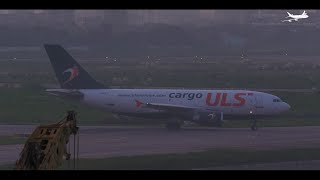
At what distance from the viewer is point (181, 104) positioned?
37.2m

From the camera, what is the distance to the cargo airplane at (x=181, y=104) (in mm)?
36469

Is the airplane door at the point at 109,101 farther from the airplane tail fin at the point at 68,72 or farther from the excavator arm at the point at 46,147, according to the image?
the excavator arm at the point at 46,147

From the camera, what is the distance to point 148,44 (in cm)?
5641

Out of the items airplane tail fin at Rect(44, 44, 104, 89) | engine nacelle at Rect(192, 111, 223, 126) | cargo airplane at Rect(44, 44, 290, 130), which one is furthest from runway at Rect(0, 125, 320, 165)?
airplane tail fin at Rect(44, 44, 104, 89)

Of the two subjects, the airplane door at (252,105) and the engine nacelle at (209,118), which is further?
the airplane door at (252,105)

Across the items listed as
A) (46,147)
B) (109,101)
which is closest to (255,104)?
(109,101)

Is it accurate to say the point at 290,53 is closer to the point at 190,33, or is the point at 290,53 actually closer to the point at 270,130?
the point at 190,33

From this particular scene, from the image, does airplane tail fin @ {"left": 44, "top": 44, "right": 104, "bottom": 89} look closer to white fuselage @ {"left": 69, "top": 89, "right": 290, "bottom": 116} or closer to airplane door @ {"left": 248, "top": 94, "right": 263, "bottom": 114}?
white fuselage @ {"left": 69, "top": 89, "right": 290, "bottom": 116}

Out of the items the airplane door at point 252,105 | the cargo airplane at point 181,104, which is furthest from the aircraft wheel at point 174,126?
the airplane door at point 252,105

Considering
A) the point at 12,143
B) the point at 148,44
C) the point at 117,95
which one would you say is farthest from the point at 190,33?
the point at 12,143

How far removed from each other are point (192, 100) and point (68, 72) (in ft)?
23.4

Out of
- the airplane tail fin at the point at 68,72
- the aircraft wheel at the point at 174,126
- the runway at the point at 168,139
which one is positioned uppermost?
the airplane tail fin at the point at 68,72

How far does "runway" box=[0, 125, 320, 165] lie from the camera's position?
27547 millimetres

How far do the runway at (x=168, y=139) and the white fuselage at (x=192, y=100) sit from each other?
3.64 ft
